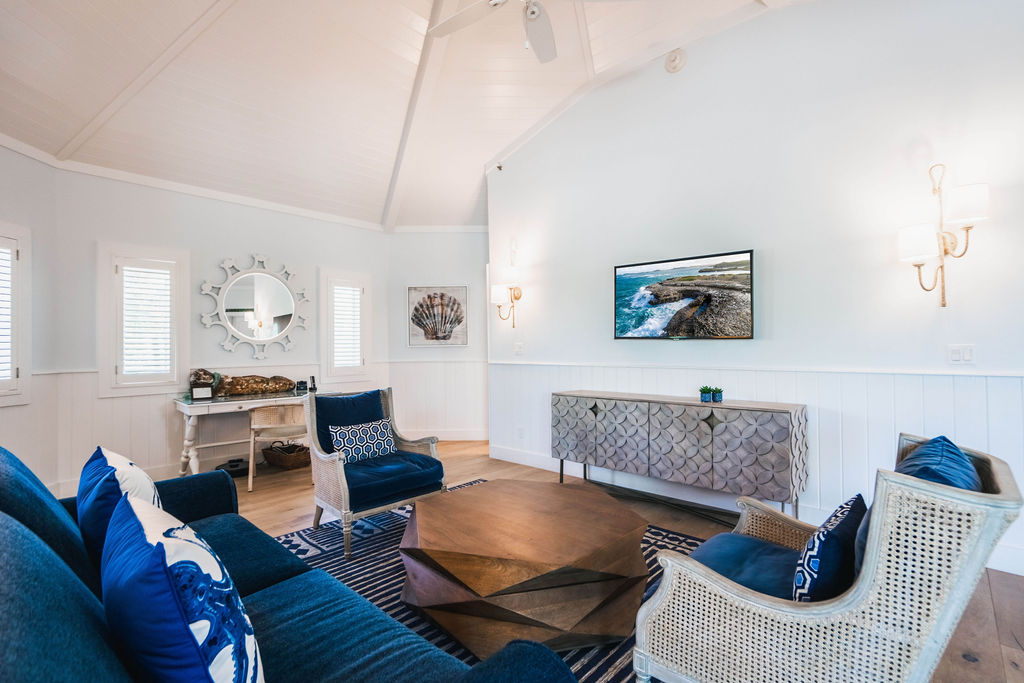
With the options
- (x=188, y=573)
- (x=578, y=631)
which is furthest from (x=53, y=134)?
(x=578, y=631)

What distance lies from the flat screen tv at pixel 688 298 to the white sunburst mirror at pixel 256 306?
3594mm

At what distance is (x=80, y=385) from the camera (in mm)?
4094

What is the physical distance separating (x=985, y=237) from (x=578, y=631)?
3053mm

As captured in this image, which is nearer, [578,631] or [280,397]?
[578,631]

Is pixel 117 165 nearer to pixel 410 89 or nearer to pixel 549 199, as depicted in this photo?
pixel 410 89

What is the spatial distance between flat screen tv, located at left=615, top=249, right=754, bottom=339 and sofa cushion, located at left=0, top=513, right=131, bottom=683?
12.0ft

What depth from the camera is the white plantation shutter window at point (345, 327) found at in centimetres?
583

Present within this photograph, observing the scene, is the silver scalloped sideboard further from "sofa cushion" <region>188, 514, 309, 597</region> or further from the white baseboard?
"sofa cushion" <region>188, 514, 309, 597</region>

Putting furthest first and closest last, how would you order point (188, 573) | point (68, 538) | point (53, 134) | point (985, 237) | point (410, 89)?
point (410, 89), point (53, 134), point (985, 237), point (68, 538), point (188, 573)

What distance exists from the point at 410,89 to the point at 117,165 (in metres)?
2.64

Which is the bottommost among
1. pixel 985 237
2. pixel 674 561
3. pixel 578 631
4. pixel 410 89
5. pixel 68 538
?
pixel 578 631

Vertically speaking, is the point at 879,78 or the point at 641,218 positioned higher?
the point at 879,78

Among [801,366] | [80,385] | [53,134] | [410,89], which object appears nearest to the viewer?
[801,366]

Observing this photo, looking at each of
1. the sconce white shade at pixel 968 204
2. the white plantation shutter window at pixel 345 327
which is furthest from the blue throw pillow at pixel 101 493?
the white plantation shutter window at pixel 345 327
